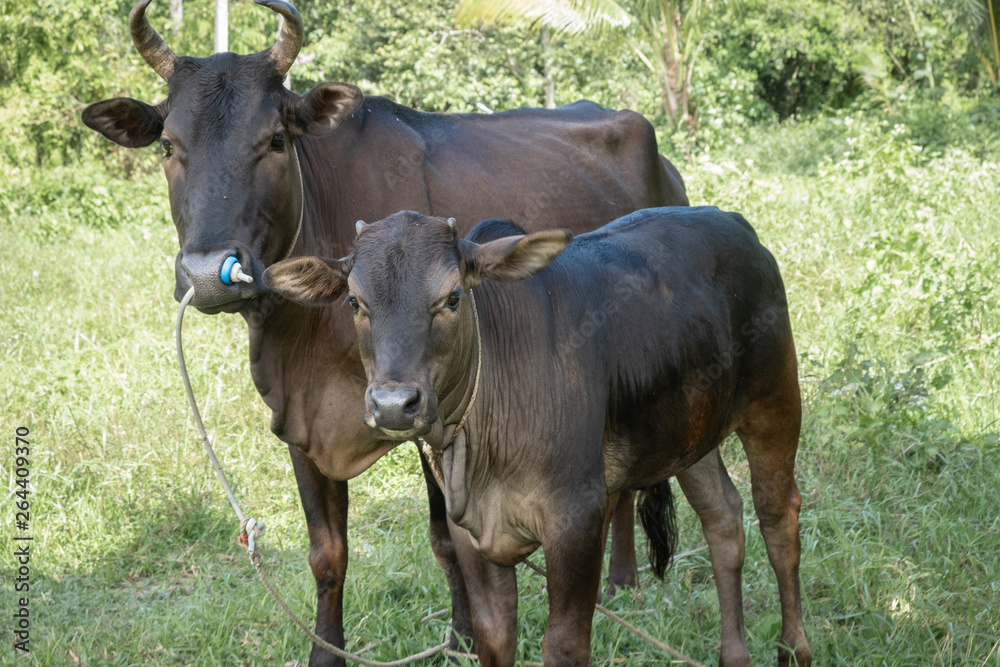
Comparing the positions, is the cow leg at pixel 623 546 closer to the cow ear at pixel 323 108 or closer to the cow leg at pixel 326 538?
the cow leg at pixel 326 538

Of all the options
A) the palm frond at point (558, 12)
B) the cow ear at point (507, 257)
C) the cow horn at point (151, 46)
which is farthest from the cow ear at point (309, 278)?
the palm frond at point (558, 12)

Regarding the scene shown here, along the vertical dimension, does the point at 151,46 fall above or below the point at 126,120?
above

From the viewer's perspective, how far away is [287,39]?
3326 mm

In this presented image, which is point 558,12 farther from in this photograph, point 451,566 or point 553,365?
point 553,365

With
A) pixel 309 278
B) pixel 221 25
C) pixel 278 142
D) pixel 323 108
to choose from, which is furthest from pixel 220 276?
pixel 221 25

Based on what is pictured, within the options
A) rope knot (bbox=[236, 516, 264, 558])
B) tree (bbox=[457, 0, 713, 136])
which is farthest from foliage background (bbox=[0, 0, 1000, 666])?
tree (bbox=[457, 0, 713, 136])

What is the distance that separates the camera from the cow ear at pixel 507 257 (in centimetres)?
270

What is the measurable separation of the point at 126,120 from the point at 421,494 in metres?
2.63

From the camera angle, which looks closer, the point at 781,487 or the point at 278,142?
the point at 278,142

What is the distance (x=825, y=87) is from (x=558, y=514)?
24148 mm

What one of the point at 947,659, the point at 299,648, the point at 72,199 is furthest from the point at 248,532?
the point at 72,199

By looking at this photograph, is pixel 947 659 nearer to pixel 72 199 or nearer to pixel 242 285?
pixel 242 285

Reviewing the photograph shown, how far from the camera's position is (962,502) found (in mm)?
4586

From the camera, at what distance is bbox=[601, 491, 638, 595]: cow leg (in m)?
4.62
